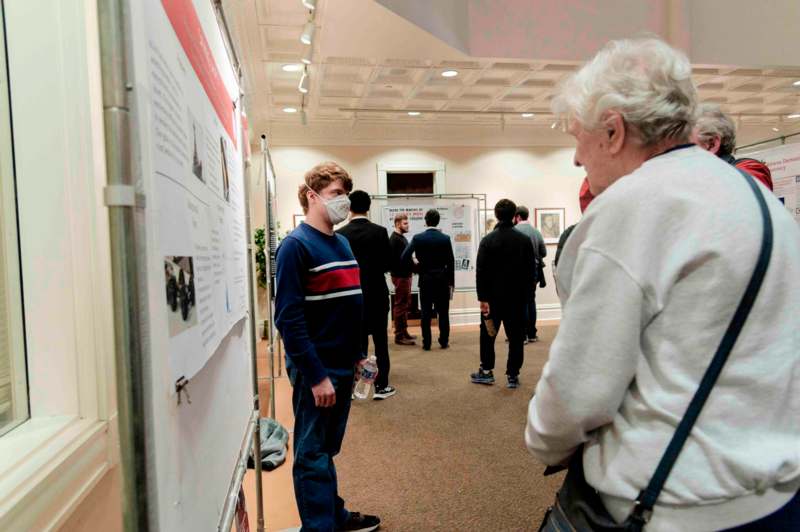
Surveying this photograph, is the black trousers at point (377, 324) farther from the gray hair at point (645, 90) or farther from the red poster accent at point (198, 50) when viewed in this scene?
the gray hair at point (645, 90)

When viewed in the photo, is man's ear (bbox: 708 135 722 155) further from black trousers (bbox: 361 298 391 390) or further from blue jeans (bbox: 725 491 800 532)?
black trousers (bbox: 361 298 391 390)

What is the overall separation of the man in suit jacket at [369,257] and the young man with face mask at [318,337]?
1.69m

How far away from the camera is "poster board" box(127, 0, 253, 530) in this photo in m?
0.61

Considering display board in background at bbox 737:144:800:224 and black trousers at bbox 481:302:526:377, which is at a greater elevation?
display board in background at bbox 737:144:800:224

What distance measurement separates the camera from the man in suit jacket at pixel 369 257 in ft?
11.9

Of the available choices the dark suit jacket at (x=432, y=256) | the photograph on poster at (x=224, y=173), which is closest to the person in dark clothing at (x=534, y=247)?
the dark suit jacket at (x=432, y=256)

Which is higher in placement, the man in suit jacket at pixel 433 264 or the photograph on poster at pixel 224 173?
the photograph on poster at pixel 224 173

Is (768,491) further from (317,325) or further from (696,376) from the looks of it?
(317,325)

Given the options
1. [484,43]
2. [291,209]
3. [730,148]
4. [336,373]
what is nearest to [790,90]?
[484,43]

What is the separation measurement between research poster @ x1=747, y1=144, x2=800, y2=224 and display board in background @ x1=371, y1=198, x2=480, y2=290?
14.4 feet

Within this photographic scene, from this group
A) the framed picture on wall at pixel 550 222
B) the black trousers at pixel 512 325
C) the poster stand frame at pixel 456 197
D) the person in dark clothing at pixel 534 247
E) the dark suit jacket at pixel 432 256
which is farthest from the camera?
the framed picture on wall at pixel 550 222

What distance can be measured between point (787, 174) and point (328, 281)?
12.8ft

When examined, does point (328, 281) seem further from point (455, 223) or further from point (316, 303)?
point (455, 223)

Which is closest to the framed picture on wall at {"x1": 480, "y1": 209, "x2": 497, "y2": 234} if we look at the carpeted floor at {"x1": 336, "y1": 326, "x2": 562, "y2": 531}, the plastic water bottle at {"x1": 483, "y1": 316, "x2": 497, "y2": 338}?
the carpeted floor at {"x1": 336, "y1": 326, "x2": 562, "y2": 531}
